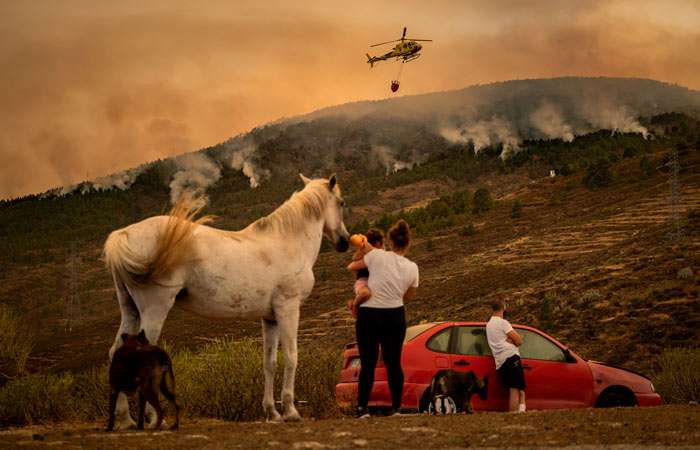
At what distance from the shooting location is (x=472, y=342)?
45.7ft

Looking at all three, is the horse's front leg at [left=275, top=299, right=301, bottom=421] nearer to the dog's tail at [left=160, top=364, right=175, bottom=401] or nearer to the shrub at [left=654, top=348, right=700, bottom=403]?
the dog's tail at [left=160, top=364, right=175, bottom=401]

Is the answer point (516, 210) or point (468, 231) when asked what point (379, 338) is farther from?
point (516, 210)

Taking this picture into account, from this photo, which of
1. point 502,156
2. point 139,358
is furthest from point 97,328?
point 502,156

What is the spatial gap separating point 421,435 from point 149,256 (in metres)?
2.81

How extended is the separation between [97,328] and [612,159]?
49.7 meters

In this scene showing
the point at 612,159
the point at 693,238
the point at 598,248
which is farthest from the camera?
the point at 612,159

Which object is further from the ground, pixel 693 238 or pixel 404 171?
pixel 404 171

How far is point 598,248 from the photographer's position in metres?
53.6

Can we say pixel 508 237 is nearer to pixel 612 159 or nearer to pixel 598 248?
pixel 598 248

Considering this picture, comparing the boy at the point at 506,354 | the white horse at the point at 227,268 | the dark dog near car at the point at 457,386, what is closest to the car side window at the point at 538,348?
the boy at the point at 506,354

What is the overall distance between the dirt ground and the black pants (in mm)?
1128

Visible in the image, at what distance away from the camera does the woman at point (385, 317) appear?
419 inches

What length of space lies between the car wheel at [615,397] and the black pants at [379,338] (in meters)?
4.66

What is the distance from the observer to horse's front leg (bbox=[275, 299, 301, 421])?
9.81 m
